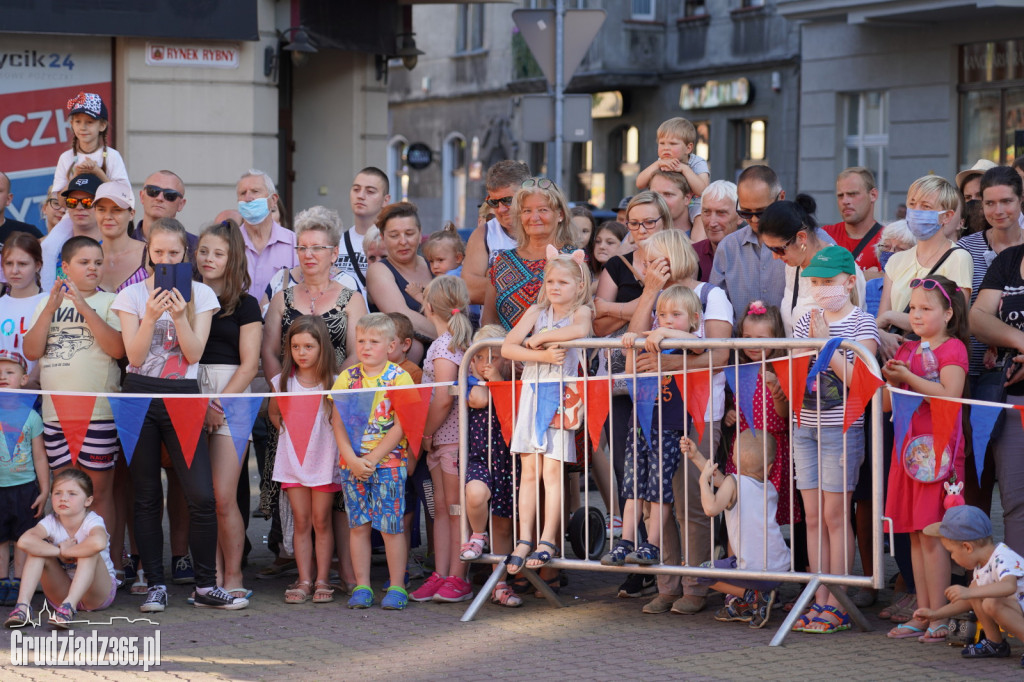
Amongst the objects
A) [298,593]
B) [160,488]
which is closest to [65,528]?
[160,488]

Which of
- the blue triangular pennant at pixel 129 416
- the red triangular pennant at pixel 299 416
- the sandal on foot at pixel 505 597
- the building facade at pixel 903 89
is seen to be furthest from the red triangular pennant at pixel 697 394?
the building facade at pixel 903 89

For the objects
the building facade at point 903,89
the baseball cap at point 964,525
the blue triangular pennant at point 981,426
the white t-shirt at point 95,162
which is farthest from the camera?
the building facade at point 903,89

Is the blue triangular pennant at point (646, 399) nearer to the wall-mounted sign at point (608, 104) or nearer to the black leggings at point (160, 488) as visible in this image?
the black leggings at point (160, 488)

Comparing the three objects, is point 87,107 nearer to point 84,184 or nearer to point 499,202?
point 84,184

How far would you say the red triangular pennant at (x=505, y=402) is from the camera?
291 inches

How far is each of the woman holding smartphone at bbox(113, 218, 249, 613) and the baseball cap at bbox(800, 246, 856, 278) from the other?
10.1 ft

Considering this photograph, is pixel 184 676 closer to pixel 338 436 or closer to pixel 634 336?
pixel 338 436

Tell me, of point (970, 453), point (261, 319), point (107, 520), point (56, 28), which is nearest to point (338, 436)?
point (261, 319)

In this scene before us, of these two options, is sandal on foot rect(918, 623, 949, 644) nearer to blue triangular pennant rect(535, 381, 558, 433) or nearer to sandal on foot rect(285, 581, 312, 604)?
blue triangular pennant rect(535, 381, 558, 433)

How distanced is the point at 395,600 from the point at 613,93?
28133mm

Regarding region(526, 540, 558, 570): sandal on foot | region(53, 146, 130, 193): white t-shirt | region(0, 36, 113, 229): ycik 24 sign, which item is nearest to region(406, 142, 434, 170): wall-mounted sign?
region(0, 36, 113, 229): ycik 24 sign

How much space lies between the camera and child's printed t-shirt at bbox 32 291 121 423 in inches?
297

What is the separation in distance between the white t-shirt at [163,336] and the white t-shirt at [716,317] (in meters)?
2.53

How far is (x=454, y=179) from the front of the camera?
1633 inches
